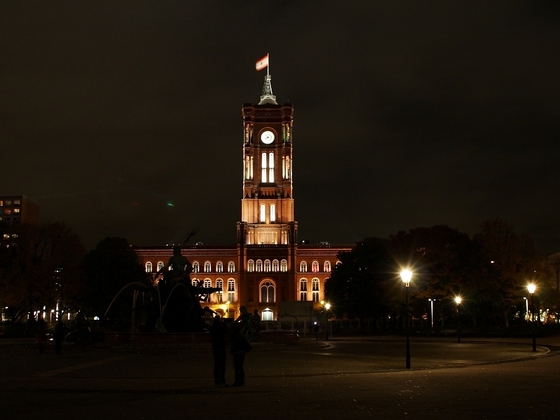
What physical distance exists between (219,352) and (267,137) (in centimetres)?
12671

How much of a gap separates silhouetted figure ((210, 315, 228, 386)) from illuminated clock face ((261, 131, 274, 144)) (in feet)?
410

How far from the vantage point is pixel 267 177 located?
14412 cm

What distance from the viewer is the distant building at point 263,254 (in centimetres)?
13512

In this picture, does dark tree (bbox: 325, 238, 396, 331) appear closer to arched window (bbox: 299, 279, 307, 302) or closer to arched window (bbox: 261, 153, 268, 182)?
arched window (bbox: 299, 279, 307, 302)

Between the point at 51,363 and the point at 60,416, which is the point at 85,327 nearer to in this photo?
the point at 51,363

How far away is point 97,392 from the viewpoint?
19297 millimetres

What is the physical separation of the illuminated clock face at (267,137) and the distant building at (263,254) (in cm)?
84

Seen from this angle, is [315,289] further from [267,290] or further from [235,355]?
[235,355]

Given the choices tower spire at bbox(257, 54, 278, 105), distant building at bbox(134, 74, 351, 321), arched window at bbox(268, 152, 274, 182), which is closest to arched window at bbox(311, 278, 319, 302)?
distant building at bbox(134, 74, 351, 321)

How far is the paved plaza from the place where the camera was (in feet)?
50.5

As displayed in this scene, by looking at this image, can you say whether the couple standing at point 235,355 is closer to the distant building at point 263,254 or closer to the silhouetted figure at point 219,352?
the silhouetted figure at point 219,352

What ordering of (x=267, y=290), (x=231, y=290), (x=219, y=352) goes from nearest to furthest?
(x=219, y=352)
(x=267, y=290)
(x=231, y=290)

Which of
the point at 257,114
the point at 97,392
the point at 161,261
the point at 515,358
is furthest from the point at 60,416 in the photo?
the point at 257,114

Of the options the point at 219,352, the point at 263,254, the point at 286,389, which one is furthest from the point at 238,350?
the point at 263,254
